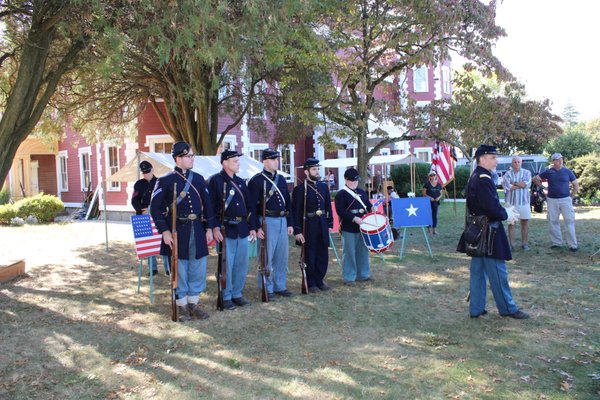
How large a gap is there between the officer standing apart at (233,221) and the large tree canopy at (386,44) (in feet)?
16.9

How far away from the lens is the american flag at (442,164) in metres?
15.5

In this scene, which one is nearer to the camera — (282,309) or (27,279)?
(282,309)

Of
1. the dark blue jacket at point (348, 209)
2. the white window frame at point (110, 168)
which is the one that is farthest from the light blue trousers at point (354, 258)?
the white window frame at point (110, 168)

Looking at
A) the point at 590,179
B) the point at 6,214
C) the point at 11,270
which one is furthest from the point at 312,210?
the point at 590,179

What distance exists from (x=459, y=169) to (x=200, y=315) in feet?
90.7

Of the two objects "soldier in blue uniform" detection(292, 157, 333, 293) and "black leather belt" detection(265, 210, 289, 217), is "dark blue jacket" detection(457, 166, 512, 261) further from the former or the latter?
"black leather belt" detection(265, 210, 289, 217)

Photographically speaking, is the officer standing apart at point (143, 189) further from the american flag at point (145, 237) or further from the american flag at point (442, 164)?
the american flag at point (442, 164)

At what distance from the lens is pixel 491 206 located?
19.3ft

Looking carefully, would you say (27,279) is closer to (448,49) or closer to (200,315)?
(200,315)

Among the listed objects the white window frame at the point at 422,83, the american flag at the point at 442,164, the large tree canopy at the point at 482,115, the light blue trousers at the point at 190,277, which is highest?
the white window frame at the point at 422,83

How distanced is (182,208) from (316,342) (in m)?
2.30

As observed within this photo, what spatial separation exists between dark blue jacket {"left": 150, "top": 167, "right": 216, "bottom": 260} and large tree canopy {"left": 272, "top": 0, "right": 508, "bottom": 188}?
5.77 meters

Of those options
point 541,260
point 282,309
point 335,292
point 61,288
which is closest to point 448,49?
point 541,260

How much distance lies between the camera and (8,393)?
4340 millimetres
